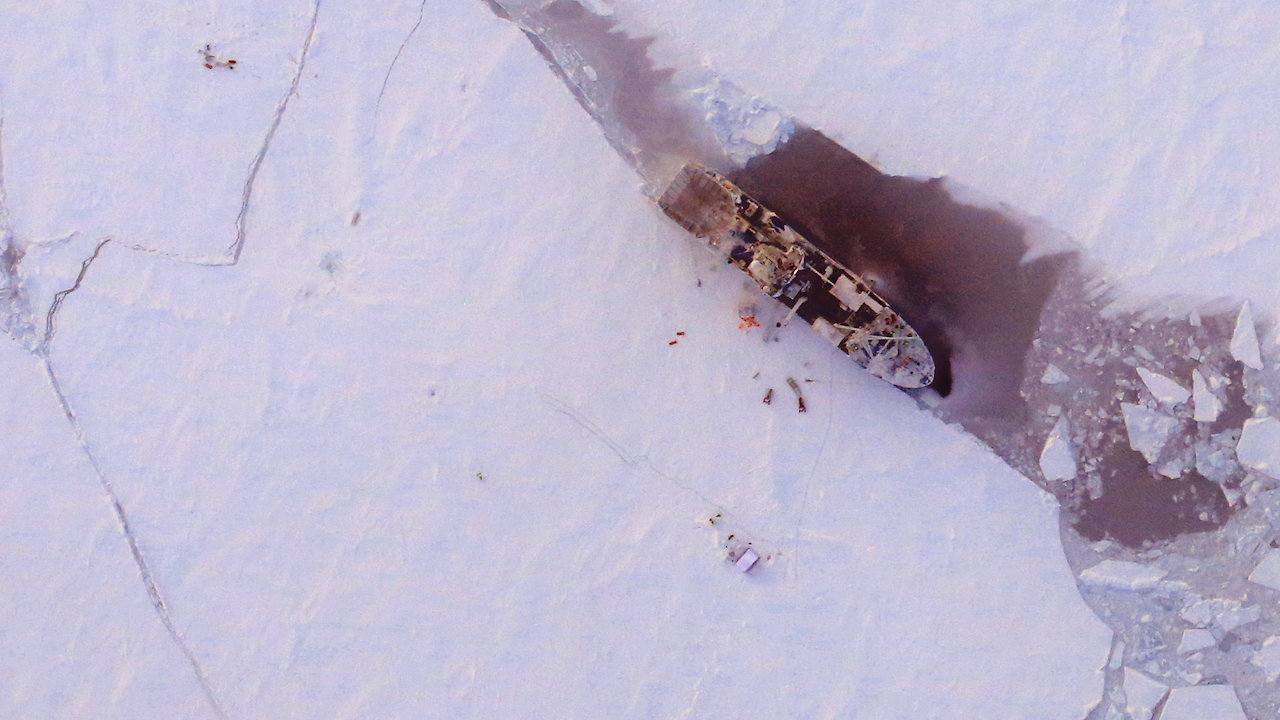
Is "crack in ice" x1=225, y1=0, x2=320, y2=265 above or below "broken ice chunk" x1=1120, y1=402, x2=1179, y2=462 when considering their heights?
below

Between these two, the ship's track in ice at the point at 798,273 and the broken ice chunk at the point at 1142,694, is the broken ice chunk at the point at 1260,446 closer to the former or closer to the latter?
the broken ice chunk at the point at 1142,694

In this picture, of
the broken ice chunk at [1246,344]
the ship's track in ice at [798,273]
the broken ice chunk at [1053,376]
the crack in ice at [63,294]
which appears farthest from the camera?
the crack in ice at [63,294]

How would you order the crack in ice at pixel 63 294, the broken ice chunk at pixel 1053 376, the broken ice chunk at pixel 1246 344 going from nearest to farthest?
the broken ice chunk at pixel 1246 344, the broken ice chunk at pixel 1053 376, the crack in ice at pixel 63 294

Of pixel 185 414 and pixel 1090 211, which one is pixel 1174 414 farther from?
pixel 185 414

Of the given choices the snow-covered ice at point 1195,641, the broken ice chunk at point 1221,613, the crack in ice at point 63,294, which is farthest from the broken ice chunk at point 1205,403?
the crack in ice at point 63,294

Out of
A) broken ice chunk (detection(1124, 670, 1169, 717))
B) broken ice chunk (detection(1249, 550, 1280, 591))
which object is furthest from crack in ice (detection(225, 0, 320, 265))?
broken ice chunk (detection(1249, 550, 1280, 591))

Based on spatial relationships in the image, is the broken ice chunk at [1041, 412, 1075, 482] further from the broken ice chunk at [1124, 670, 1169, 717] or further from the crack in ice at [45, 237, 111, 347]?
the crack in ice at [45, 237, 111, 347]

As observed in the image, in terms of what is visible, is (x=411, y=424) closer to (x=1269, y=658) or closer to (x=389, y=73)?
(x=389, y=73)
